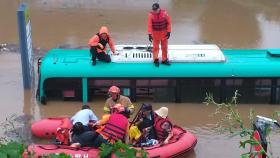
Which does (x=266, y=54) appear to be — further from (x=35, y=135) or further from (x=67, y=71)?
(x=35, y=135)

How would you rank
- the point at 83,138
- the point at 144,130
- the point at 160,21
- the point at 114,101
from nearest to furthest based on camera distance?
the point at 83,138
the point at 144,130
the point at 114,101
the point at 160,21

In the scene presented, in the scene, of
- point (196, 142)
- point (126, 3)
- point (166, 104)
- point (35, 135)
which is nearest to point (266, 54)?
point (166, 104)

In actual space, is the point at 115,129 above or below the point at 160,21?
below

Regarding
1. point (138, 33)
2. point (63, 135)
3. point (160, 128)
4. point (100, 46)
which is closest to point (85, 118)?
point (63, 135)

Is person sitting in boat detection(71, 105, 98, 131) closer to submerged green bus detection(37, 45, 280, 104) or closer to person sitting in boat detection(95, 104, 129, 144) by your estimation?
person sitting in boat detection(95, 104, 129, 144)

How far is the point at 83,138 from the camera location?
862 cm

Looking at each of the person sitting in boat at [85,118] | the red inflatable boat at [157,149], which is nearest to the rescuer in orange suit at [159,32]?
the red inflatable boat at [157,149]


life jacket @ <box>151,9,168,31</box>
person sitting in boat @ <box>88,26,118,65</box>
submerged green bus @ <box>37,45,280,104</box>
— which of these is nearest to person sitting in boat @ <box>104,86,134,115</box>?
submerged green bus @ <box>37,45,280,104</box>

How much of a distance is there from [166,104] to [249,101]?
1.73 meters

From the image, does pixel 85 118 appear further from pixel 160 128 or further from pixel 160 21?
pixel 160 21

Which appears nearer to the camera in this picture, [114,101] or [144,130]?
[144,130]

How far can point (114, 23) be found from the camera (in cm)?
1869

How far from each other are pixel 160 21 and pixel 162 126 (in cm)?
308

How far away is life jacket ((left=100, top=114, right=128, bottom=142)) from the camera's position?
848cm
